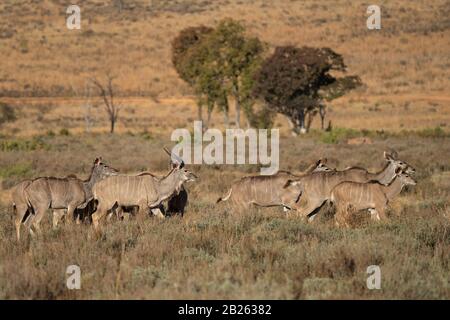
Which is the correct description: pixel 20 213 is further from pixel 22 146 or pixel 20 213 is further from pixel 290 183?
pixel 22 146

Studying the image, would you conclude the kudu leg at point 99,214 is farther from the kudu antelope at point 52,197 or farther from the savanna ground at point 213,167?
the savanna ground at point 213,167

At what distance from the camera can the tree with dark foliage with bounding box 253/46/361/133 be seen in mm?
43750

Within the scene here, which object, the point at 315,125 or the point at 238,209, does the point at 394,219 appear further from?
the point at 315,125

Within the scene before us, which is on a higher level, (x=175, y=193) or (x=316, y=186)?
(x=316, y=186)

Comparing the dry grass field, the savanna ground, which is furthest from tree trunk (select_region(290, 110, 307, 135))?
the dry grass field

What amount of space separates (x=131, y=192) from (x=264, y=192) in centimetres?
256

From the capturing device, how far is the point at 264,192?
14492 millimetres

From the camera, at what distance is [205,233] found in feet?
38.1

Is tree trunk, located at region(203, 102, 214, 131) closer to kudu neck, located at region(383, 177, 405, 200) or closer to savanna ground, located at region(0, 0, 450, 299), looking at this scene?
savanna ground, located at region(0, 0, 450, 299)

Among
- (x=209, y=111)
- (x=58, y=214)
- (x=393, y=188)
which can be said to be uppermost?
(x=209, y=111)

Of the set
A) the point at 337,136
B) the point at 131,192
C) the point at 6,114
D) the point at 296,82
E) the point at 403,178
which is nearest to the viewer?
the point at 131,192

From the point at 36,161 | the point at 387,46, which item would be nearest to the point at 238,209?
the point at 36,161

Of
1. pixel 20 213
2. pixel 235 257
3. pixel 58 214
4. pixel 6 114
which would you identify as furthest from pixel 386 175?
pixel 6 114

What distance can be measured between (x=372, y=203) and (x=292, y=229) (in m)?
2.02
